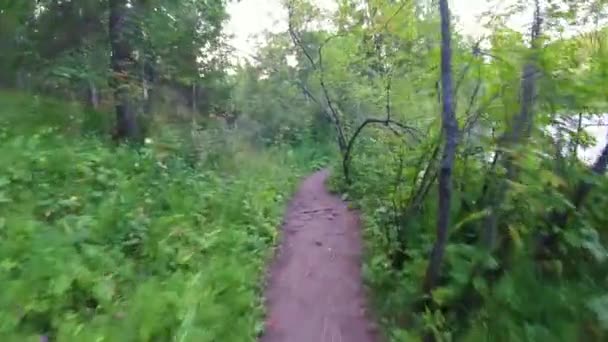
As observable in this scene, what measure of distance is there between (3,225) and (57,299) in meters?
1.31

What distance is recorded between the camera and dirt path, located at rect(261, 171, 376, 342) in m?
5.08

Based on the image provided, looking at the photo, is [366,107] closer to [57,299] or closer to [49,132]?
[49,132]

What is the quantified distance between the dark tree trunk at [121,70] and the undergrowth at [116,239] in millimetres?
724

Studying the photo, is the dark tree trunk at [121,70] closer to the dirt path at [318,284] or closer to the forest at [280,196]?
the forest at [280,196]

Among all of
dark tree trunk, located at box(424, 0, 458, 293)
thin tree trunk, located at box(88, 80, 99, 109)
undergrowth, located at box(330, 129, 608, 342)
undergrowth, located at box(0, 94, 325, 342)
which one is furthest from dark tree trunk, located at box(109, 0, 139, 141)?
dark tree trunk, located at box(424, 0, 458, 293)

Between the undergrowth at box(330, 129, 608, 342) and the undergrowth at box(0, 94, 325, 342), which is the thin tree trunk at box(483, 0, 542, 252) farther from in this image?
the undergrowth at box(0, 94, 325, 342)

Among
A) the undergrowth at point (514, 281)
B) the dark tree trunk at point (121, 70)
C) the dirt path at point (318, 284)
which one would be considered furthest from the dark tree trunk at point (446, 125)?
the dark tree trunk at point (121, 70)

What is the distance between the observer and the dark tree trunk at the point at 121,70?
29.4 feet

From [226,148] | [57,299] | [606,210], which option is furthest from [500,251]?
[226,148]

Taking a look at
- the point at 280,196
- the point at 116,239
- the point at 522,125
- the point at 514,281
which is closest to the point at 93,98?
the point at 280,196

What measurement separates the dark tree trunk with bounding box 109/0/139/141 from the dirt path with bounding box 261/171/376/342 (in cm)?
382

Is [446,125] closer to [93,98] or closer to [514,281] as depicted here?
[514,281]

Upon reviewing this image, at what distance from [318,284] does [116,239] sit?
256 centimetres

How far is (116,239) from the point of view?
555cm
